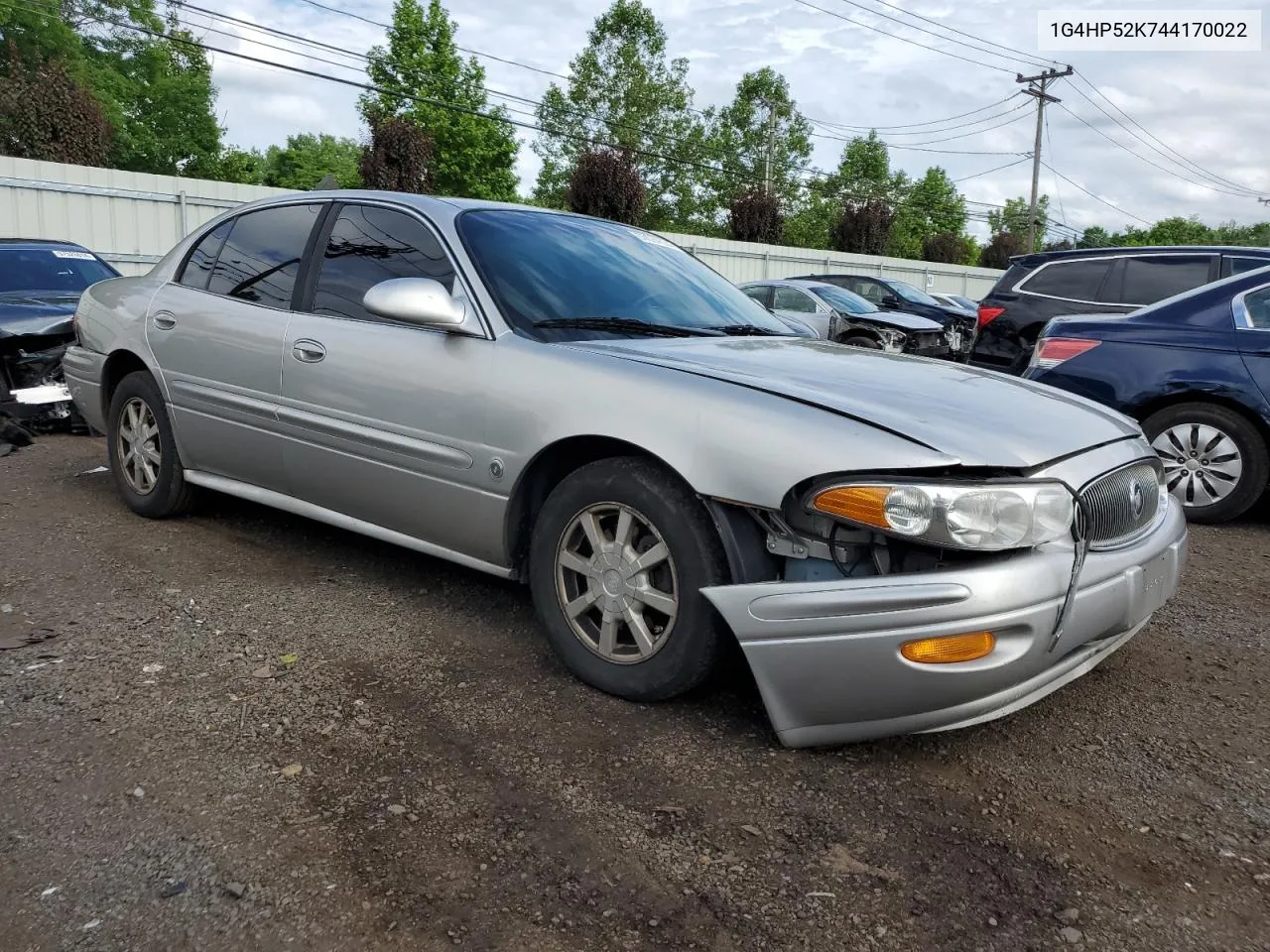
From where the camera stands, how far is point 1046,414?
3004mm

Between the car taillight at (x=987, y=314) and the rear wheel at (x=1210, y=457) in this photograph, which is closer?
the rear wheel at (x=1210, y=457)

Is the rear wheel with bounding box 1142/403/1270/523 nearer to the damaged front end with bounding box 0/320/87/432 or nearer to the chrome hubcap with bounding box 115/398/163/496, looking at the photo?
the chrome hubcap with bounding box 115/398/163/496

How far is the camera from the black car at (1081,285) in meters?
7.55

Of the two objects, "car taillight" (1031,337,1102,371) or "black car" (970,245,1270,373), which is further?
"black car" (970,245,1270,373)

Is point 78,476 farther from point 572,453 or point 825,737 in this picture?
point 825,737

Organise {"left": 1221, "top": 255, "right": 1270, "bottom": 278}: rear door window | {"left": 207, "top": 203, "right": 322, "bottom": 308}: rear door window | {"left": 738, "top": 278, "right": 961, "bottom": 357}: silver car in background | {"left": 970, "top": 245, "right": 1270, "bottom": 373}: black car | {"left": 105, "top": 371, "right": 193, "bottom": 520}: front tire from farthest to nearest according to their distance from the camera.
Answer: {"left": 738, "top": 278, "right": 961, "bottom": 357}: silver car in background → {"left": 970, "top": 245, "right": 1270, "bottom": 373}: black car → {"left": 1221, "top": 255, "right": 1270, "bottom": 278}: rear door window → {"left": 105, "top": 371, "right": 193, "bottom": 520}: front tire → {"left": 207, "top": 203, "right": 322, "bottom": 308}: rear door window

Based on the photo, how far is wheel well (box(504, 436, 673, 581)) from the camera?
A: 3170 millimetres

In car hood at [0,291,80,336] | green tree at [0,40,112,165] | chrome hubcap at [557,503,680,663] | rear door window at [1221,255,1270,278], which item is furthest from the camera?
green tree at [0,40,112,165]

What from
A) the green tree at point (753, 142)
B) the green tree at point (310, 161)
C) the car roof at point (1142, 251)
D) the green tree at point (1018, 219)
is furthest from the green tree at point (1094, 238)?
the car roof at point (1142, 251)

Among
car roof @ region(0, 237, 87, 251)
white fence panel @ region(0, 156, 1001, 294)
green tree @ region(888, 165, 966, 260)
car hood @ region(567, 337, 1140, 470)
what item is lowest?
car hood @ region(567, 337, 1140, 470)

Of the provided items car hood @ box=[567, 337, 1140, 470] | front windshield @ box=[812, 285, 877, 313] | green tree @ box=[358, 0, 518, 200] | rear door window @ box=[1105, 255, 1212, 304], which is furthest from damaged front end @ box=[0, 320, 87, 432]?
green tree @ box=[358, 0, 518, 200]

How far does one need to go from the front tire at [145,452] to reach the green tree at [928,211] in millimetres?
67717

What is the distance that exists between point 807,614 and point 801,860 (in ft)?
1.91

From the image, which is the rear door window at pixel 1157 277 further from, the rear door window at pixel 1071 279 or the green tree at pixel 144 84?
the green tree at pixel 144 84
